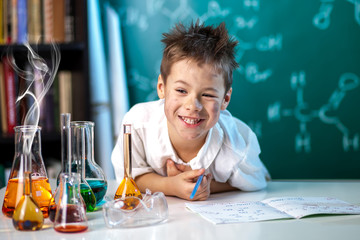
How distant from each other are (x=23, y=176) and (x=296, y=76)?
1.75 metres

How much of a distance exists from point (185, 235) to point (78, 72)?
1.49 m

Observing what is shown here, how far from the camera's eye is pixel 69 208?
0.81 metres

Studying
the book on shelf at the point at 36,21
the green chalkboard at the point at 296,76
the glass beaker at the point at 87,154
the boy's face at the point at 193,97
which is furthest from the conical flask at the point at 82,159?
the green chalkboard at the point at 296,76

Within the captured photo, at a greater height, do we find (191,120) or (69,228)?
(191,120)

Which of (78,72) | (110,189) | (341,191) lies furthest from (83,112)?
(341,191)

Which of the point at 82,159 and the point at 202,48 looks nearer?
the point at 82,159

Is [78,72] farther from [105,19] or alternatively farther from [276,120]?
[276,120]

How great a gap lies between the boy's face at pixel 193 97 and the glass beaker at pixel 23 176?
0.42 metres

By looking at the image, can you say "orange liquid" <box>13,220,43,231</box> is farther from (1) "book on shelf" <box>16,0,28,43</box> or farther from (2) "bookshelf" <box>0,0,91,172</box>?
(1) "book on shelf" <box>16,0,28,43</box>

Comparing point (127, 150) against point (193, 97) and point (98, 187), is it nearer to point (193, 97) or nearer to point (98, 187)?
point (98, 187)

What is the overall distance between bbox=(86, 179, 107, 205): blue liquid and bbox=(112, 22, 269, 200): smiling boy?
0.73ft

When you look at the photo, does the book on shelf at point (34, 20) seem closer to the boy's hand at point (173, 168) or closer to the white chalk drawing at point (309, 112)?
the boy's hand at point (173, 168)

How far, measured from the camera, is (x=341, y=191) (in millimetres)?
1249

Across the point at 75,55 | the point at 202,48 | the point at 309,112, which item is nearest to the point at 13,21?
the point at 75,55
